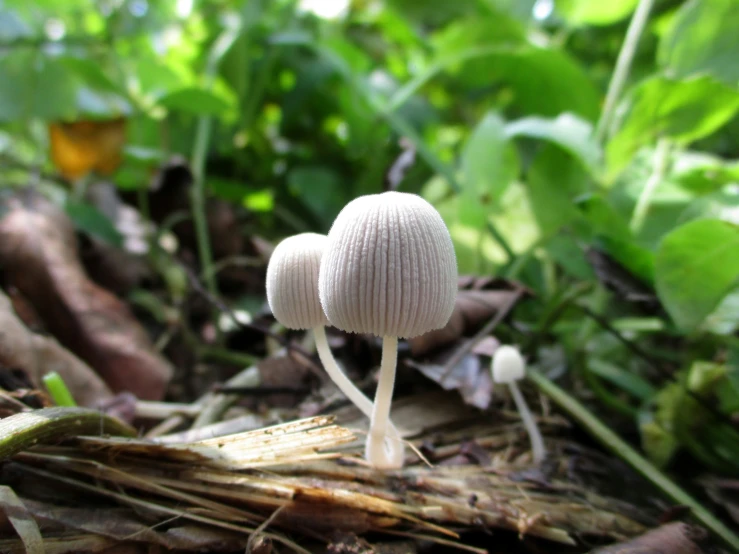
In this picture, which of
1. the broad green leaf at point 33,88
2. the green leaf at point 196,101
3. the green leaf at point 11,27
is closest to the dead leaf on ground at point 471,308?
the green leaf at point 196,101

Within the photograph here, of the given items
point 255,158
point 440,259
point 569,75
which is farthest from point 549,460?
point 255,158

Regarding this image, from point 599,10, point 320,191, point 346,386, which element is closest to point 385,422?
point 346,386

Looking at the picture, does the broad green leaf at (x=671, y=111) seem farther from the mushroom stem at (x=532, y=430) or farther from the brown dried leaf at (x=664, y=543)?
the brown dried leaf at (x=664, y=543)

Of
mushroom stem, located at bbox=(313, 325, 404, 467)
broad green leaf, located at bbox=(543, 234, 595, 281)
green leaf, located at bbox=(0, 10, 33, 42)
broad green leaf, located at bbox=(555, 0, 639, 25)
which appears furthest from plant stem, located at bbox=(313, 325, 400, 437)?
green leaf, located at bbox=(0, 10, 33, 42)

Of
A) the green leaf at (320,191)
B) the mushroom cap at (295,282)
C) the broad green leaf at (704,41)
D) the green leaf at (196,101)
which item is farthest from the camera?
the green leaf at (320,191)

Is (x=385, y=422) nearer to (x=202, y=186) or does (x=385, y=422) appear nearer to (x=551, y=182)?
(x=551, y=182)

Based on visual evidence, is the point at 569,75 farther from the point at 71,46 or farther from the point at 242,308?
the point at 71,46
